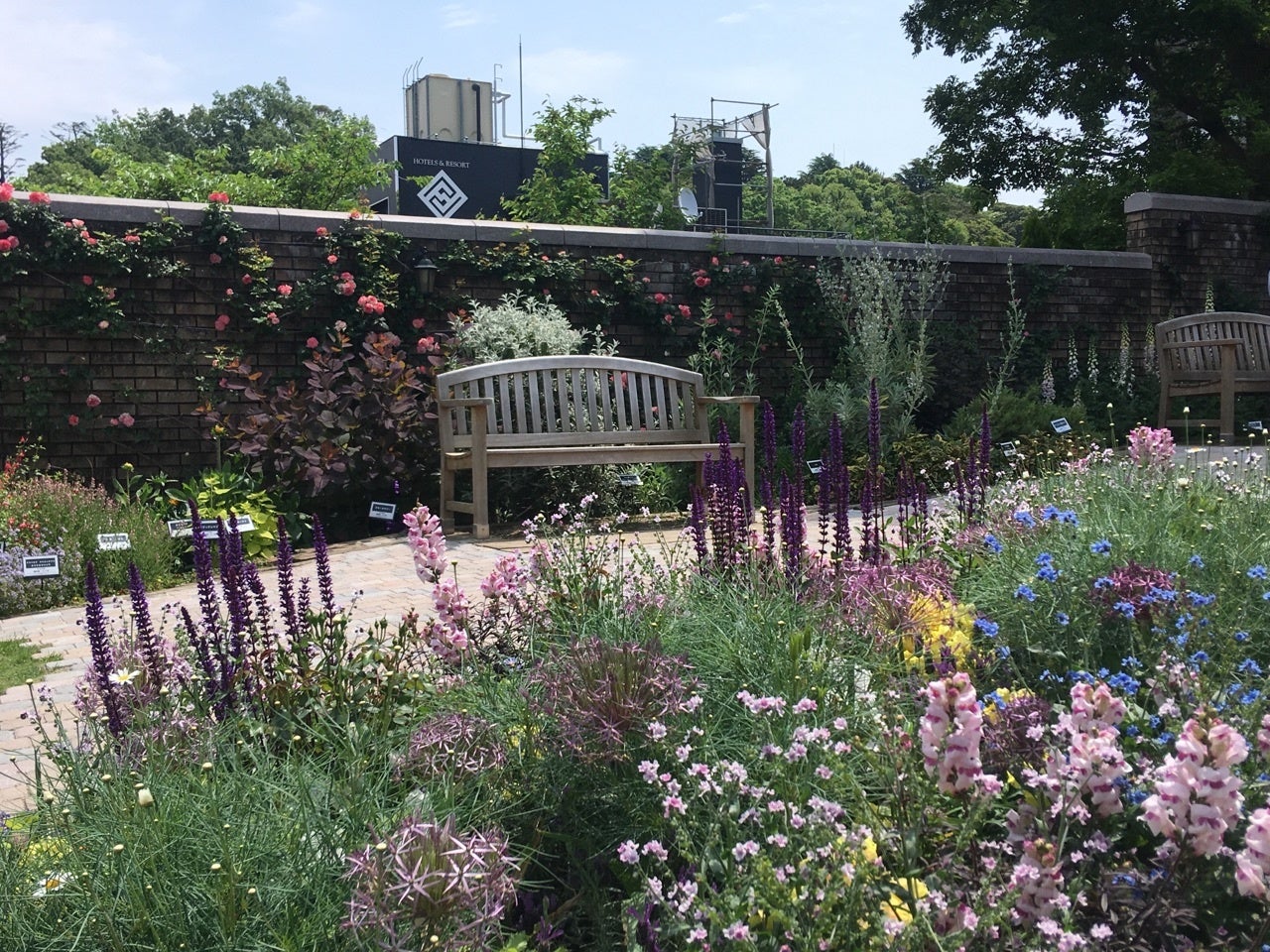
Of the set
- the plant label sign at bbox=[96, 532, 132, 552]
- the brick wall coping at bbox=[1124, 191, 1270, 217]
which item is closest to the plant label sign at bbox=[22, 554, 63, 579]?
the plant label sign at bbox=[96, 532, 132, 552]

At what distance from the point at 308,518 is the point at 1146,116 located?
1586 centimetres

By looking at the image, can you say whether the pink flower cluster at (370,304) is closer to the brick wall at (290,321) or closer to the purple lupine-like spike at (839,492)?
the brick wall at (290,321)

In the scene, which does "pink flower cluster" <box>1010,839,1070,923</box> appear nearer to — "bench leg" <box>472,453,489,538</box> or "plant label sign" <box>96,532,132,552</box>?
"plant label sign" <box>96,532,132,552</box>

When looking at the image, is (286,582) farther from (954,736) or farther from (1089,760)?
(1089,760)

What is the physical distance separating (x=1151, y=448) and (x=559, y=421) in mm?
4441

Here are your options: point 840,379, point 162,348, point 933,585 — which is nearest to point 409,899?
point 933,585

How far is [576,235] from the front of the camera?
9.91 meters

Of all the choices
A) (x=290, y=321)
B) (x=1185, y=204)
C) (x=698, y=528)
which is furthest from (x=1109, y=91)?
(x=698, y=528)

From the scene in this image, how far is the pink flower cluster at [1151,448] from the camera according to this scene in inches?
194

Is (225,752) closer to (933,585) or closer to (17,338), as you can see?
(933,585)

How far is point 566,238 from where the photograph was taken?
9.87 m

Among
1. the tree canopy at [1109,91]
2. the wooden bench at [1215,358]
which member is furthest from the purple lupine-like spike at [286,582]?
the tree canopy at [1109,91]

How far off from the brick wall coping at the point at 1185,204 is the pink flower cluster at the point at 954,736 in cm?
1293

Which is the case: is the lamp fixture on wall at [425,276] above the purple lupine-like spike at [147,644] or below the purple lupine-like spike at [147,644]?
above
